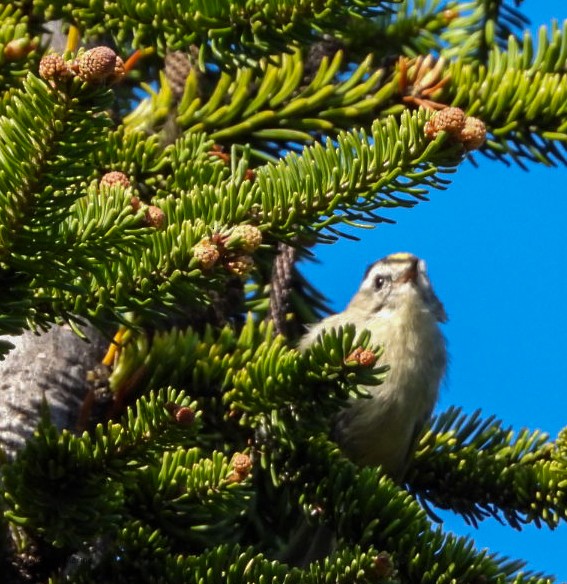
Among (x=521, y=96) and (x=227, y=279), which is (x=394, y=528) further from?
(x=521, y=96)

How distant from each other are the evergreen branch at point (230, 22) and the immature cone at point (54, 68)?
72cm

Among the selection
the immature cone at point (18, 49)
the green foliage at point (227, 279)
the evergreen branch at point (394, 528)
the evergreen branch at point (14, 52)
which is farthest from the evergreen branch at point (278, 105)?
the evergreen branch at point (394, 528)

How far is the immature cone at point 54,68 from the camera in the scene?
978 millimetres

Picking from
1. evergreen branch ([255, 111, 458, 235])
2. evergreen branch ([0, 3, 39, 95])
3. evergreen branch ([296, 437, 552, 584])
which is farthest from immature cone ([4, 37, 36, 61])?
Result: evergreen branch ([296, 437, 552, 584])

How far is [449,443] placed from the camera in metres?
2.25

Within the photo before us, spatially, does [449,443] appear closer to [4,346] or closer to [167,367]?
[167,367]

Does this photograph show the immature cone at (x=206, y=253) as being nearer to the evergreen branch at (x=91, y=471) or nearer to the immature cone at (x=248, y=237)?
the immature cone at (x=248, y=237)

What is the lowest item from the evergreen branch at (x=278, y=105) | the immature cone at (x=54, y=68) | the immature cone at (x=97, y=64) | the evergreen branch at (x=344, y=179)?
the immature cone at (x=54, y=68)

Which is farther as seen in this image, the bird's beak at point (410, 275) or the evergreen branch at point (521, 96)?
the bird's beak at point (410, 275)

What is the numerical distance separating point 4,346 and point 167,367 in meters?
0.81

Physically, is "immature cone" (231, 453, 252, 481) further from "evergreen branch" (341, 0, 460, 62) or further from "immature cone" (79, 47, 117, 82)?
"evergreen branch" (341, 0, 460, 62)

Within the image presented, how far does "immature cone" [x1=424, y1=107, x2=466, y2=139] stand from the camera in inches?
48.7

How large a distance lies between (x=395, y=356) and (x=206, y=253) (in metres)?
2.05

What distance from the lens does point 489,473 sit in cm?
204
